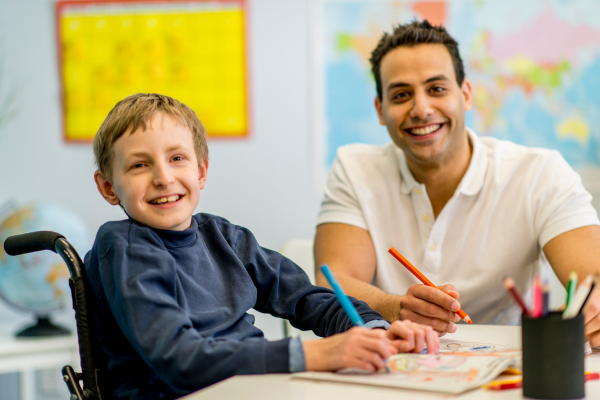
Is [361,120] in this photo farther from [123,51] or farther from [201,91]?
[123,51]

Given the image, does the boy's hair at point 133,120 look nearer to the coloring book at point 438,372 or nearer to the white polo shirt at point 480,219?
the coloring book at point 438,372

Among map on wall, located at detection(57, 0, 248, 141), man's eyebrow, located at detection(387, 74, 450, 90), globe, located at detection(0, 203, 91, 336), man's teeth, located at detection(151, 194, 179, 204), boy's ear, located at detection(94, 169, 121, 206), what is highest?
map on wall, located at detection(57, 0, 248, 141)

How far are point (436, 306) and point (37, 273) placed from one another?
5.24 feet

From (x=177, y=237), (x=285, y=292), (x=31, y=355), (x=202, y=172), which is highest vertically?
(x=202, y=172)

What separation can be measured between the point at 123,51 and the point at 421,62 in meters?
1.52

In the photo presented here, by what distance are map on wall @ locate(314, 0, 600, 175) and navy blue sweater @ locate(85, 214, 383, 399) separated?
5.53 feet

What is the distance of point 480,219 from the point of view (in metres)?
1.54

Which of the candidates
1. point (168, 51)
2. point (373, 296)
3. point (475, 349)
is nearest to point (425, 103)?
point (373, 296)

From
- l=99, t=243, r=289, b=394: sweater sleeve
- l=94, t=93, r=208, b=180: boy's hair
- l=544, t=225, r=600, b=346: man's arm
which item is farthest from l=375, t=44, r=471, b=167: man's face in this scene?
l=99, t=243, r=289, b=394: sweater sleeve

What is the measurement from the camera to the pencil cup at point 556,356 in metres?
0.60

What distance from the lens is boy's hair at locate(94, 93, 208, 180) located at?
3.00 feet

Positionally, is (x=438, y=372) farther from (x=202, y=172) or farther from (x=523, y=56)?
(x=523, y=56)

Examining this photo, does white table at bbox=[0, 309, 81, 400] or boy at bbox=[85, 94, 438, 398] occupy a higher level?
boy at bbox=[85, 94, 438, 398]

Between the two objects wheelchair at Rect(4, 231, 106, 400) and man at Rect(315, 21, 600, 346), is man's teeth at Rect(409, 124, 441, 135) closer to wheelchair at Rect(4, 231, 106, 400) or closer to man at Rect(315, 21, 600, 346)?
man at Rect(315, 21, 600, 346)
